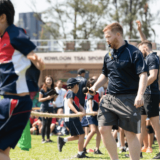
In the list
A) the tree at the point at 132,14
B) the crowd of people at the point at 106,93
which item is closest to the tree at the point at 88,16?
the tree at the point at 132,14

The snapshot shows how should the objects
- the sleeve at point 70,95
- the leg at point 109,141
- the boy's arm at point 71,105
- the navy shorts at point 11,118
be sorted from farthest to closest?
the sleeve at point 70,95 → the boy's arm at point 71,105 → the leg at point 109,141 → the navy shorts at point 11,118

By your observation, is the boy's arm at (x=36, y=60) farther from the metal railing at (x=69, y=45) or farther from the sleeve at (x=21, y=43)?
the metal railing at (x=69, y=45)

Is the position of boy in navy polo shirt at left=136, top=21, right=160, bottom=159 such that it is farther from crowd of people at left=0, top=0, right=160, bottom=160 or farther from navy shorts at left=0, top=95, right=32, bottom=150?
navy shorts at left=0, top=95, right=32, bottom=150

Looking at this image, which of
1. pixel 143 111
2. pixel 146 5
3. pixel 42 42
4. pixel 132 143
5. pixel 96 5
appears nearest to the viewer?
pixel 132 143

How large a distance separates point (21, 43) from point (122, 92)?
1922mm

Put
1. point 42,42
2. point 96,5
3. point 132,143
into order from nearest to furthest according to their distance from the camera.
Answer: point 132,143 < point 42,42 < point 96,5

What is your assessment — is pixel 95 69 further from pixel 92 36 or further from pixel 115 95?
pixel 115 95

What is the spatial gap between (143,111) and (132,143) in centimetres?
164

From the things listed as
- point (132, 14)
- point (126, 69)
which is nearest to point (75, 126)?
point (126, 69)

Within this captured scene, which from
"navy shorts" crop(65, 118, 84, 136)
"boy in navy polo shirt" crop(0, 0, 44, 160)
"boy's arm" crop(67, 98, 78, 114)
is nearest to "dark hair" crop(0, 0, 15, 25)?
"boy in navy polo shirt" crop(0, 0, 44, 160)

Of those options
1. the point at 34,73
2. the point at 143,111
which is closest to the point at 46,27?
the point at 143,111

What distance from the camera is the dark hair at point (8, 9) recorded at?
9.13ft

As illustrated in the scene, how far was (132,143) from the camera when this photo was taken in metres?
4.14

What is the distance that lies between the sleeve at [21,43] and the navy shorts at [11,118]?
44 cm
